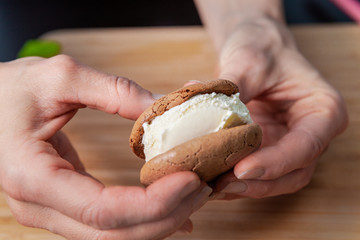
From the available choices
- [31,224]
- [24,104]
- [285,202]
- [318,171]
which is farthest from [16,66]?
[318,171]

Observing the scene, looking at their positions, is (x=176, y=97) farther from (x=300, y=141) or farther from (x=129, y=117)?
(x=300, y=141)

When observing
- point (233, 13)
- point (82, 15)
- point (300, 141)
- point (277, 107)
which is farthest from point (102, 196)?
point (82, 15)

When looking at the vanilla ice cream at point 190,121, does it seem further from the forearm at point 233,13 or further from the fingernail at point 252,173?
the forearm at point 233,13

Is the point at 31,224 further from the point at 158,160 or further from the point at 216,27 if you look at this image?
the point at 216,27

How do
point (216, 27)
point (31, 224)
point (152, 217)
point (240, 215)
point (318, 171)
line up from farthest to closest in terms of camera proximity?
point (216, 27), point (318, 171), point (240, 215), point (31, 224), point (152, 217)

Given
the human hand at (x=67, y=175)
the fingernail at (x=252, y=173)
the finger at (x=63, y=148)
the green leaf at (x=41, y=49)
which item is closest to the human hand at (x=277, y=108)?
the fingernail at (x=252, y=173)

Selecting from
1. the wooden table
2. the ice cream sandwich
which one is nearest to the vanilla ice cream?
the ice cream sandwich
